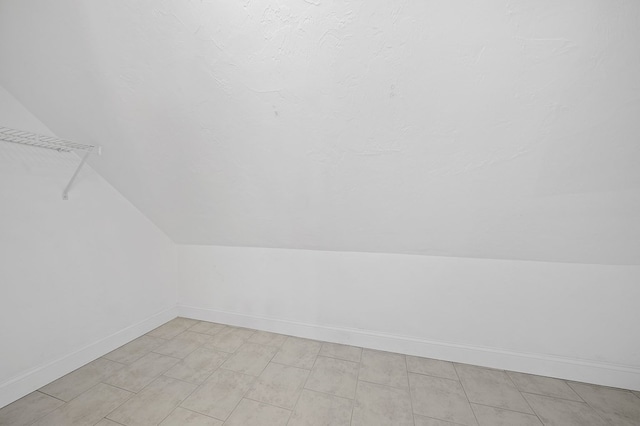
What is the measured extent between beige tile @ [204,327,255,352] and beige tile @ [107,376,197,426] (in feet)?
1.41

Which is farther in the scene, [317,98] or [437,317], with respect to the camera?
[437,317]

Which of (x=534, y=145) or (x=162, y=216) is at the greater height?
(x=534, y=145)

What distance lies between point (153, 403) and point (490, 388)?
223 centimetres

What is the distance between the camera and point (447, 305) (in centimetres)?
188

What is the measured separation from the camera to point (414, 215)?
1.64 meters

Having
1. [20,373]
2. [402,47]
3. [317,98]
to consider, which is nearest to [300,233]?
[317,98]

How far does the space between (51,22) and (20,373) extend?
2.07 m

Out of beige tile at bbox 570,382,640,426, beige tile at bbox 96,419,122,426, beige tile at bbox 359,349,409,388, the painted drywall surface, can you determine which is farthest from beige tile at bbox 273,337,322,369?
beige tile at bbox 570,382,640,426

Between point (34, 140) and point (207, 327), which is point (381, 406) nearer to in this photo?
point (207, 327)

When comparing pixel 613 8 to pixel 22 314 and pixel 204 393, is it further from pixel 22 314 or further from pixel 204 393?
pixel 22 314

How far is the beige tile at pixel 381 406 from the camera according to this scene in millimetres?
1368

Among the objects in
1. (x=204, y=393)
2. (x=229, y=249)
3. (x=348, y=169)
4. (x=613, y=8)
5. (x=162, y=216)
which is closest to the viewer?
(x=613, y=8)

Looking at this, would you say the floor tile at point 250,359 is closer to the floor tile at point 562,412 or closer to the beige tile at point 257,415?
the beige tile at point 257,415

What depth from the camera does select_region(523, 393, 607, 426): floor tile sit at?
1.36m
